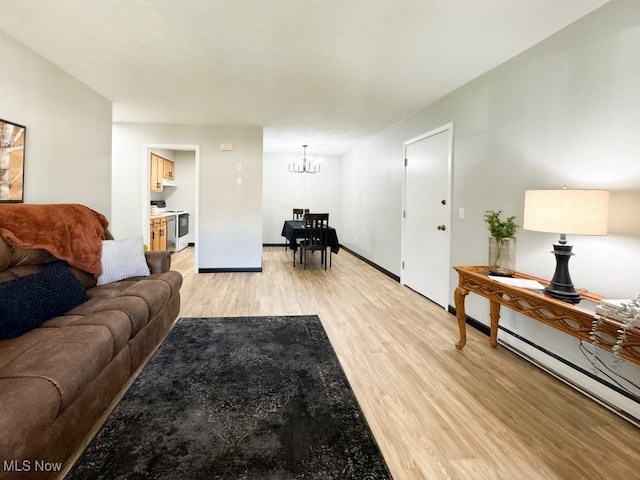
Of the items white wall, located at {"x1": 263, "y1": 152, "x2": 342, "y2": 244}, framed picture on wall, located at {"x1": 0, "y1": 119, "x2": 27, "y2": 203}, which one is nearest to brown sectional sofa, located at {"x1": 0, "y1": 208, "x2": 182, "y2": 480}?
framed picture on wall, located at {"x1": 0, "y1": 119, "x2": 27, "y2": 203}

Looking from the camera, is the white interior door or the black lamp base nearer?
the black lamp base

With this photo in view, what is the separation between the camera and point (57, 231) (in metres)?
2.35

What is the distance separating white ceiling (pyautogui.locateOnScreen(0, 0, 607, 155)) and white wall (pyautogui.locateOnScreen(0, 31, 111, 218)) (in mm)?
136

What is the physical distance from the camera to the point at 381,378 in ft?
7.22

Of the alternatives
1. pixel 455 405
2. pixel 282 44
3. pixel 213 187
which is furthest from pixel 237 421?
pixel 213 187

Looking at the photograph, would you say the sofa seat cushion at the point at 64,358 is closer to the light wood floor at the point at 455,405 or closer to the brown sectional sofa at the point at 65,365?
the brown sectional sofa at the point at 65,365

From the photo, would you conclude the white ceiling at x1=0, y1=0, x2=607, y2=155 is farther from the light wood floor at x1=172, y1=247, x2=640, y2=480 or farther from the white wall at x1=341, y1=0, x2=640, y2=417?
the light wood floor at x1=172, y1=247, x2=640, y2=480

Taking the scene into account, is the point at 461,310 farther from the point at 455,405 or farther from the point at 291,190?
the point at 291,190

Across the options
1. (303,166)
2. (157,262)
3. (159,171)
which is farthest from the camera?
A: (303,166)

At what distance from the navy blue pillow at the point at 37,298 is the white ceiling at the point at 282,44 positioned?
169 cm

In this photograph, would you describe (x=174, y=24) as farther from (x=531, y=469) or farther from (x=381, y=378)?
(x=531, y=469)

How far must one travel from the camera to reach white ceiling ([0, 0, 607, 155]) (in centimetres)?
209

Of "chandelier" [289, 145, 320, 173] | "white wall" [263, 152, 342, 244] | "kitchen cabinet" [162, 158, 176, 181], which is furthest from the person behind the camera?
"white wall" [263, 152, 342, 244]

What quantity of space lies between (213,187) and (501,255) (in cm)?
423
